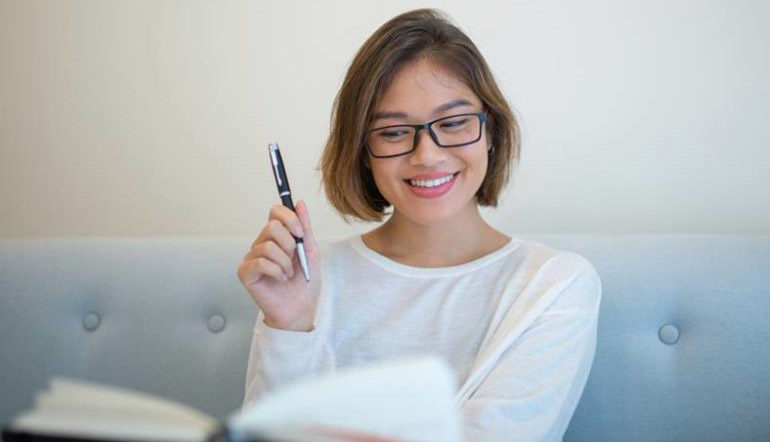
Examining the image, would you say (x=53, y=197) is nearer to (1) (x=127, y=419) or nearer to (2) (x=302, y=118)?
(2) (x=302, y=118)

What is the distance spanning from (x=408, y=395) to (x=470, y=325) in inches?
25.2

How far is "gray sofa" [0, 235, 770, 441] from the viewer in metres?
1.22

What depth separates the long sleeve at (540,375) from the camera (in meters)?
1.02

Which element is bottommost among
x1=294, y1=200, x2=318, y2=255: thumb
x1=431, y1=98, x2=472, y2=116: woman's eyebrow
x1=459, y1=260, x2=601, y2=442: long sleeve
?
x1=459, y1=260, x2=601, y2=442: long sleeve

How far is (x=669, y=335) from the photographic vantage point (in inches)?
49.8

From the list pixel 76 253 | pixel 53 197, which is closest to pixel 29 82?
pixel 53 197

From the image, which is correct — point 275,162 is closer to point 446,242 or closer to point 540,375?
point 446,242

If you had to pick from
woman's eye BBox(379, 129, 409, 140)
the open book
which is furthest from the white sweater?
the open book

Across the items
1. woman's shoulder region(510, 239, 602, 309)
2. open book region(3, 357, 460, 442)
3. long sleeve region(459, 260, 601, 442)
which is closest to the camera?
open book region(3, 357, 460, 442)

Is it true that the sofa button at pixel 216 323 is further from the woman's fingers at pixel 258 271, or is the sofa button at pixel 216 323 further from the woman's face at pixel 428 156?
the woman's face at pixel 428 156

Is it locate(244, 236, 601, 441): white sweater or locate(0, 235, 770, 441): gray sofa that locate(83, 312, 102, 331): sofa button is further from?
locate(244, 236, 601, 441): white sweater

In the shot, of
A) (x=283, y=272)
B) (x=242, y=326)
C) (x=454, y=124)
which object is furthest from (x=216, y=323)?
(x=454, y=124)

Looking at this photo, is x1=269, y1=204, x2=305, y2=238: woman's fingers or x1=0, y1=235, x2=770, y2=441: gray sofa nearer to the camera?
x1=269, y1=204, x2=305, y2=238: woman's fingers

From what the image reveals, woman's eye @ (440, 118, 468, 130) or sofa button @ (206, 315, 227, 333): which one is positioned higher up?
woman's eye @ (440, 118, 468, 130)
